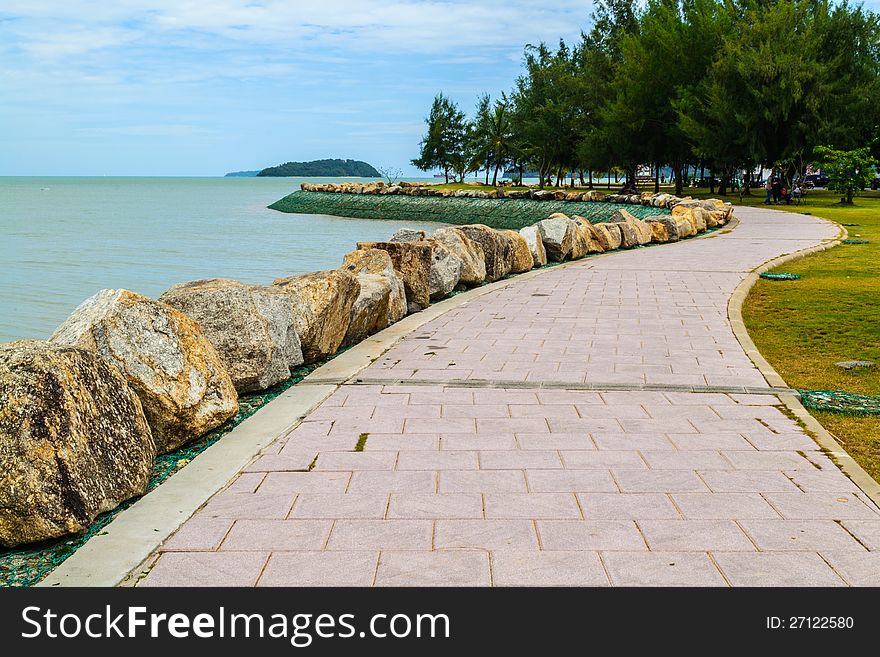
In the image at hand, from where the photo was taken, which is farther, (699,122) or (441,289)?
(699,122)

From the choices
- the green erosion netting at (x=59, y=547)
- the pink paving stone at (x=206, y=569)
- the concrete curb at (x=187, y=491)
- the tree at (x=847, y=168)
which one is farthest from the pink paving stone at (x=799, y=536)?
the tree at (x=847, y=168)

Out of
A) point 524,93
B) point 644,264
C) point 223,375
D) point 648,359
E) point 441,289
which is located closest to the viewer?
point 223,375

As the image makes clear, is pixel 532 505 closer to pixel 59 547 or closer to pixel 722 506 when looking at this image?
pixel 722 506

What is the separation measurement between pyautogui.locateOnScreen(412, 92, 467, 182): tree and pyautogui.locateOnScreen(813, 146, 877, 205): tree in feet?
186

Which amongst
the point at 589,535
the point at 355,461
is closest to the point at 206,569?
the point at 355,461

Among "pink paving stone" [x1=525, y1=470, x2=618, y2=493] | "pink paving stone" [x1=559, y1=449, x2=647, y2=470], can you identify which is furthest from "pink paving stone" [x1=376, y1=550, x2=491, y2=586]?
Answer: "pink paving stone" [x1=559, y1=449, x2=647, y2=470]

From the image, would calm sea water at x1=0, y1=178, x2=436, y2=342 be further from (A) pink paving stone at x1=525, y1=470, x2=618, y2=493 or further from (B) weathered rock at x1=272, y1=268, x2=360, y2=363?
(A) pink paving stone at x1=525, y1=470, x2=618, y2=493

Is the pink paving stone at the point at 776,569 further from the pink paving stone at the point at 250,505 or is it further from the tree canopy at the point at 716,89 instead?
the tree canopy at the point at 716,89

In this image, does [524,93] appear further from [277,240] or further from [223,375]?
[223,375]

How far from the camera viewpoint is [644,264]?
15414mm

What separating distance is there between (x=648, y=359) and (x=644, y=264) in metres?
8.27

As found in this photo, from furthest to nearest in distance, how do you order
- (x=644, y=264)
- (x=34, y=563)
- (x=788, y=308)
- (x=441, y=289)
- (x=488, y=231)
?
(x=644, y=264) → (x=488, y=231) → (x=441, y=289) → (x=788, y=308) → (x=34, y=563)

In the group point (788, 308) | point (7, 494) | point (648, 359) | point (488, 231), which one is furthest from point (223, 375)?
point (488, 231)

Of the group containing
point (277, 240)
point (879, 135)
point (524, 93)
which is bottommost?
point (277, 240)
